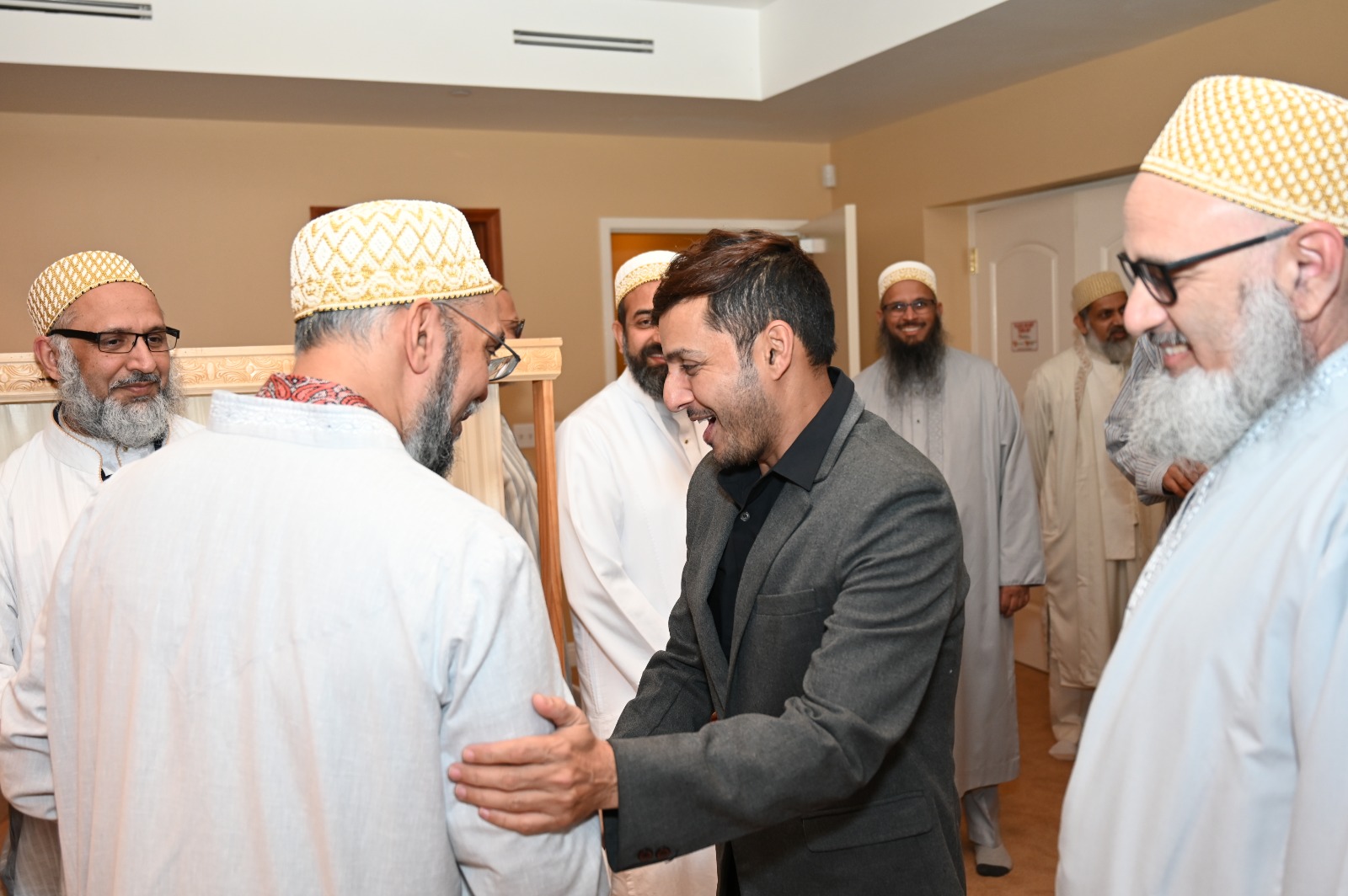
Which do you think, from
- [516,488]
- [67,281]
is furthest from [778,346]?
[516,488]

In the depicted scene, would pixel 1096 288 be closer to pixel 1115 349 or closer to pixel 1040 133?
pixel 1115 349

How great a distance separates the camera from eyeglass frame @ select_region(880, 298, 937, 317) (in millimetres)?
4133

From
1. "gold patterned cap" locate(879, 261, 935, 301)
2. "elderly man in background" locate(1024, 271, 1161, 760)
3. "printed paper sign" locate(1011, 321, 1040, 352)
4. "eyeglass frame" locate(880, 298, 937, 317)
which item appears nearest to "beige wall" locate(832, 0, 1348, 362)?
"printed paper sign" locate(1011, 321, 1040, 352)

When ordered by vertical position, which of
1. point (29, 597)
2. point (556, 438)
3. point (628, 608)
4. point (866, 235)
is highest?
point (866, 235)

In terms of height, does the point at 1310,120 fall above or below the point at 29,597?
above

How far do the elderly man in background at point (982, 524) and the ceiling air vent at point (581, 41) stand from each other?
2.12 meters

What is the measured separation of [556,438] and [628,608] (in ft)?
1.93

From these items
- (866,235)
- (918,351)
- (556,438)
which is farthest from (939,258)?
(556,438)

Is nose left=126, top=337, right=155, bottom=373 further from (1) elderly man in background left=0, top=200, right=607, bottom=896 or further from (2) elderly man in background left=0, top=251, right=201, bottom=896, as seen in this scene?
(1) elderly man in background left=0, top=200, right=607, bottom=896

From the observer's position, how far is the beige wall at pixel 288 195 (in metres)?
5.04

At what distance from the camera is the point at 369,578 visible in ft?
3.51

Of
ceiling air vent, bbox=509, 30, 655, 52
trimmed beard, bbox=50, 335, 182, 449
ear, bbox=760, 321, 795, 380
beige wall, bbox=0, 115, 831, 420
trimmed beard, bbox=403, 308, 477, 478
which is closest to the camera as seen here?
trimmed beard, bbox=403, 308, 477, 478

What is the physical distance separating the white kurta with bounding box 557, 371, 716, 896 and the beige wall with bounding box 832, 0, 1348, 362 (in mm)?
2639

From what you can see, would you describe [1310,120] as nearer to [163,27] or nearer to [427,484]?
[427,484]
